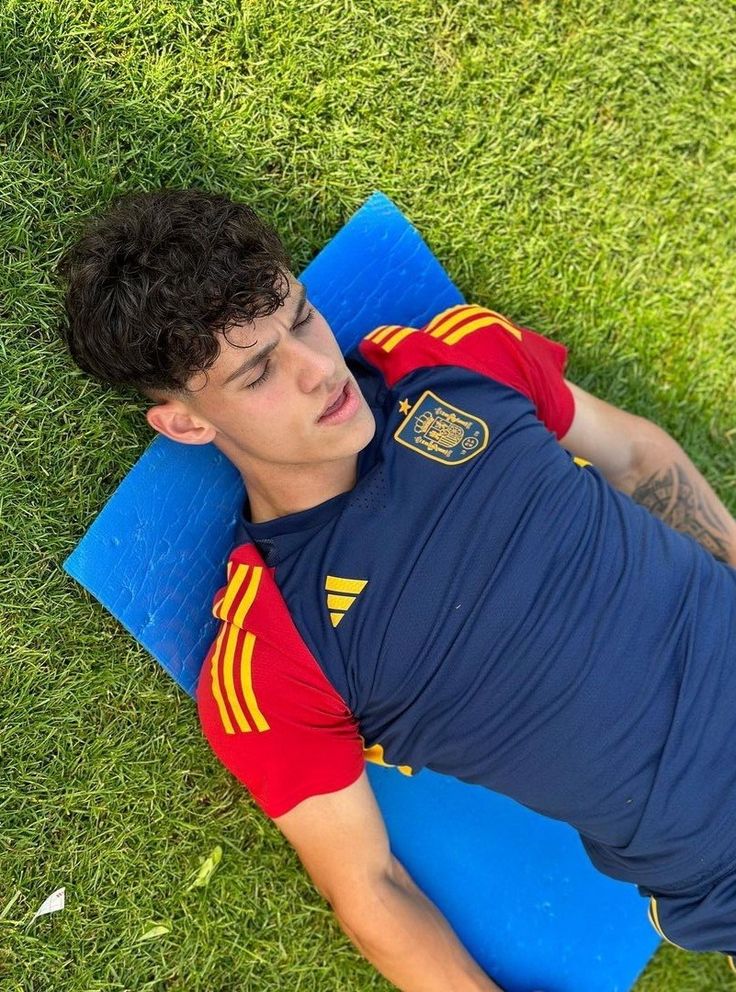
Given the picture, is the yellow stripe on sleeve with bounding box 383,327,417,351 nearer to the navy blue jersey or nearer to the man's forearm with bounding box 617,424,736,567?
the navy blue jersey

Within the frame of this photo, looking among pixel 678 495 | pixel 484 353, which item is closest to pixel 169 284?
pixel 484 353

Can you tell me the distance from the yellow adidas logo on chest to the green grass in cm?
82

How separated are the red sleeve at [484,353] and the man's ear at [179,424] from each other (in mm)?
→ 625

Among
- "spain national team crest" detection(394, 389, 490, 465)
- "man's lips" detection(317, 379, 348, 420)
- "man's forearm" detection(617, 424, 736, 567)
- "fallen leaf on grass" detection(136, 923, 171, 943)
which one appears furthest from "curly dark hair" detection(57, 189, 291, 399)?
"fallen leaf on grass" detection(136, 923, 171, 943)

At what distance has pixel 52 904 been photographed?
9.34 ft

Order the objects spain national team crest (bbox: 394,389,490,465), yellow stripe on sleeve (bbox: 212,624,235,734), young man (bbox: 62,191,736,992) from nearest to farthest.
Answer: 1. young man (bbox: 62,191,736,992)
2. yellow stripe on sleeve (bbox: 212,624,235,734)
3. spain national team crest (bbox: 394,389,490,465)

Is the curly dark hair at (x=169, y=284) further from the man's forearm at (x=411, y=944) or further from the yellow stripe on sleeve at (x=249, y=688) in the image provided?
the man's forearm at (x=411, y=944)

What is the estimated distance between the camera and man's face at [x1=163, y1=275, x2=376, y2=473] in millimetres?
2318

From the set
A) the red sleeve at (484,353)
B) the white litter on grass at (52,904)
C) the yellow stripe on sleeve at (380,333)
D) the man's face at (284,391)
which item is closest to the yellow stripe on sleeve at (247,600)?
the man's face at (284,391)

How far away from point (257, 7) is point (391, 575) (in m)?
2.08

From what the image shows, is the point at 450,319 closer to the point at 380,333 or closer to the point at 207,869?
the point at 380,333

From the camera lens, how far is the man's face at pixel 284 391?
2.32 meters

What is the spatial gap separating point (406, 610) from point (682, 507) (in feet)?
4.15

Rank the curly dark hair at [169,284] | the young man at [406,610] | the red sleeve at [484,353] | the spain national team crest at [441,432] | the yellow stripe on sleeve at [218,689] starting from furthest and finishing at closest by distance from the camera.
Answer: the red sleeve at [484,353], the spain national team crest at [441,432], the yellow stripe on sleeve at [218,689], the young man at [406,610], the curly dark hair at [169,284]
